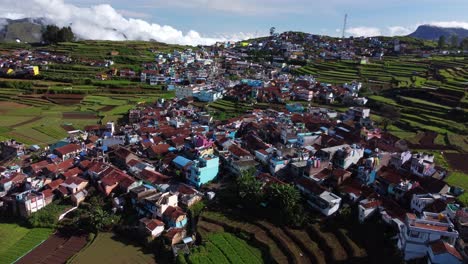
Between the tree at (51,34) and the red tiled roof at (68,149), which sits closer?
the red tiled roof at (68,149)

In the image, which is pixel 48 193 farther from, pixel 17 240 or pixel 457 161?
pixel 457 161

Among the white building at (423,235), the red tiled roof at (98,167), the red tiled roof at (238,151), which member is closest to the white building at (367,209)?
the white building at (423,235)

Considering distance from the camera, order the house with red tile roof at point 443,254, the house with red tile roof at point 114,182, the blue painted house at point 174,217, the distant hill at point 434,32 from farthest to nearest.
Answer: the distant hill at point 434,32 → the house with red tile roof at point 114,182 → the blue painted house at point 174,217 → the house with red tile roof at point 443,254

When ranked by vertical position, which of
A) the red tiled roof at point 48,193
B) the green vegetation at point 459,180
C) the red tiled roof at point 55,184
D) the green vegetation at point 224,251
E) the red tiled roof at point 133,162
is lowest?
the green vegetation at point 224,251

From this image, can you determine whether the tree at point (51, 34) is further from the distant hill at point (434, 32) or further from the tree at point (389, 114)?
the distant hill at point (434, 32)

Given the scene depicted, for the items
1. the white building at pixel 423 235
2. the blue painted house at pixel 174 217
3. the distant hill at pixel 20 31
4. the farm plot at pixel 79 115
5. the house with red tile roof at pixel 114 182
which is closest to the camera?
the white building at pixel 423 235

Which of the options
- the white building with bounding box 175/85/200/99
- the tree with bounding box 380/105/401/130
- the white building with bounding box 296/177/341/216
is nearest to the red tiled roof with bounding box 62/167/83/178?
the white building with bounding box 296/177/341/216

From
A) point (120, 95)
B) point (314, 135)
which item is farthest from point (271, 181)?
point (120, 95)

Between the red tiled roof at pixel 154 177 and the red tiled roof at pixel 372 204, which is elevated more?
the red tiled roof at pixel 372 204
